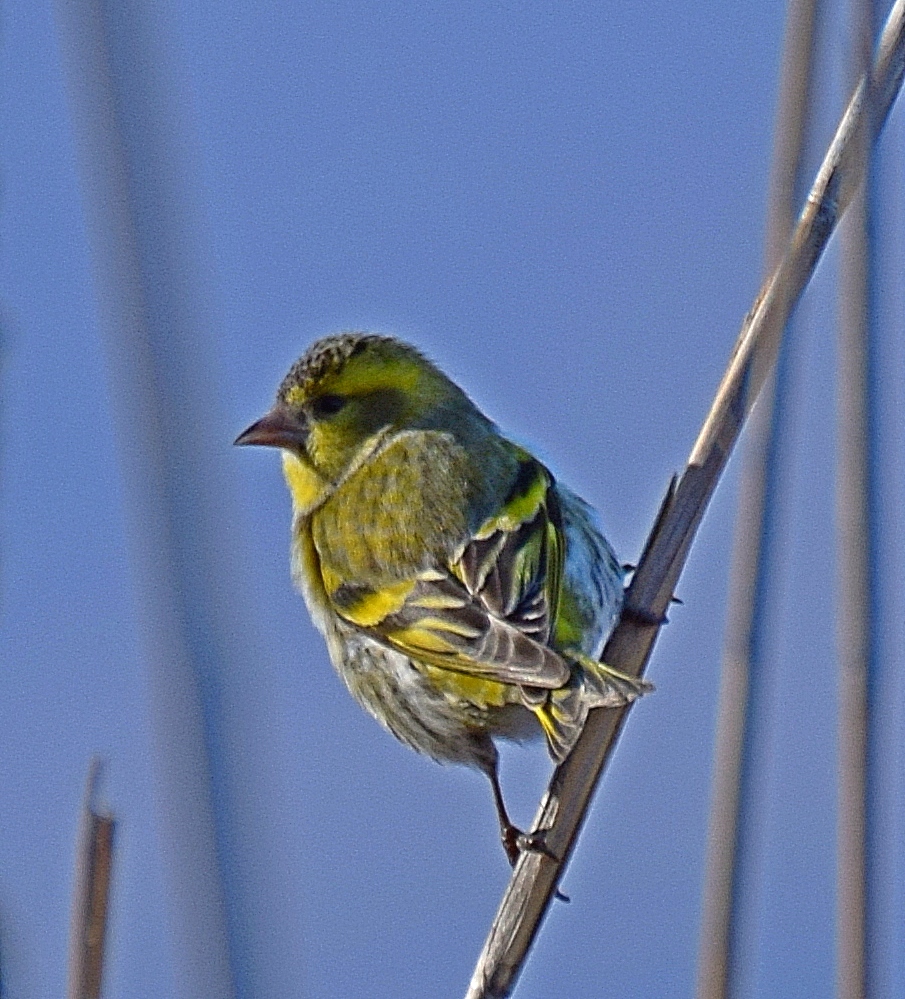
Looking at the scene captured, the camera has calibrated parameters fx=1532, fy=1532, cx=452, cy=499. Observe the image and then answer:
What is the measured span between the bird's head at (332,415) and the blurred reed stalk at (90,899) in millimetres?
1747

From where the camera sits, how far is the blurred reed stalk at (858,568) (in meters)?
1.97

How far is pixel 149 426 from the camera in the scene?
4.47 feet

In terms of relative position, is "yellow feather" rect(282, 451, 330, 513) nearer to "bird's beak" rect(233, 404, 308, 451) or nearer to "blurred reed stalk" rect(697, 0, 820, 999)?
"bird's beak" rect(233, 404, 308, 451)

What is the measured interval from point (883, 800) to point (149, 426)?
1.19 metres

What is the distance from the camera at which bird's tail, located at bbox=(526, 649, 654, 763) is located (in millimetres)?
2188

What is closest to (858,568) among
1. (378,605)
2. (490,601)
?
(490,601)


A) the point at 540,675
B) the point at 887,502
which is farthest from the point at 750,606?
the point at 540,675

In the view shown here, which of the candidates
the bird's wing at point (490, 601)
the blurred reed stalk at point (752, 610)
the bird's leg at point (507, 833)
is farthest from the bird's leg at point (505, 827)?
the blurred reed stalk at point (752, 610)

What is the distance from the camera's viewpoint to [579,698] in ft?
7.41

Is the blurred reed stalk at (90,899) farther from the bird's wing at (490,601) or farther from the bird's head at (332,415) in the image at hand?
the bird's head at (332,415)

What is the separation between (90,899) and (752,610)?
2.95ft

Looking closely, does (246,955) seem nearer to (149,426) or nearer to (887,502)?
(149,426)

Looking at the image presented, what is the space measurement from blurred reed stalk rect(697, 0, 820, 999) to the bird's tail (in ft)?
0.56

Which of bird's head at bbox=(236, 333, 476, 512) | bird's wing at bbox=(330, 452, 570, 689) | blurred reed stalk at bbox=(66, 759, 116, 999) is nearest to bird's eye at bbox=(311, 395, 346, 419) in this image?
bird's head at bbox=(236, 333, 476, 512)
